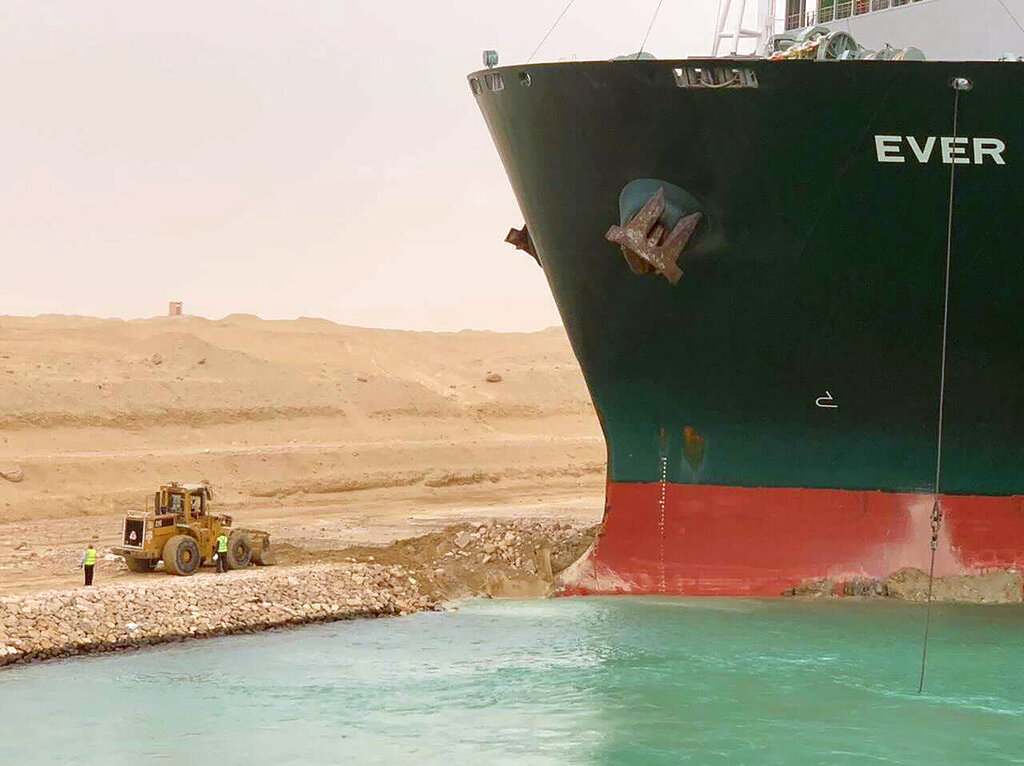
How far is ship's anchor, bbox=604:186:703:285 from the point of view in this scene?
18000 mm

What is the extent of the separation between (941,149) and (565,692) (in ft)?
22.8

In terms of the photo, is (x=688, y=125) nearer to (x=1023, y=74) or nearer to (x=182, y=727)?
(x=1023, y=74)

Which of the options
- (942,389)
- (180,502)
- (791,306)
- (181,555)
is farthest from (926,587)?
(180,502)

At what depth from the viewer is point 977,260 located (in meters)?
17.7

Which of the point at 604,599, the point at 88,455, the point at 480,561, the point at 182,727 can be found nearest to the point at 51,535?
the point at 88,455

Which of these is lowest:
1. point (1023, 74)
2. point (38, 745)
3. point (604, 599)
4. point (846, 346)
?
point (38, 745)

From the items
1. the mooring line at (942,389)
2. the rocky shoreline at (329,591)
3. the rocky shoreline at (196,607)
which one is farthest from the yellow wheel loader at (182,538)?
the mooring line at (942,389)

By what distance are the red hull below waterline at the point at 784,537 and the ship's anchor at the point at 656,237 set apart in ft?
9.02

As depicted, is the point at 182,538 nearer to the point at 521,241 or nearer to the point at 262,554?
the point at 262,554

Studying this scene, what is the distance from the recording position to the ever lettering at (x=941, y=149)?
1723cm

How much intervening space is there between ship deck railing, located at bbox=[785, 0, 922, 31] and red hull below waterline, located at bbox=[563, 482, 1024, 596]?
674cm

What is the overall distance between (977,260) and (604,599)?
228 inches

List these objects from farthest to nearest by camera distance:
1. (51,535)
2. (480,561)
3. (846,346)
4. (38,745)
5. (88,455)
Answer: (88,455)
(51,535)
(480,561)
(846,346)
(38,745)

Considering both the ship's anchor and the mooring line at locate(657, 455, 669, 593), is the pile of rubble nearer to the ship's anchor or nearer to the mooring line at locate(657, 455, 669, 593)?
the mooring line at locate(657, 455, 669, 593)
